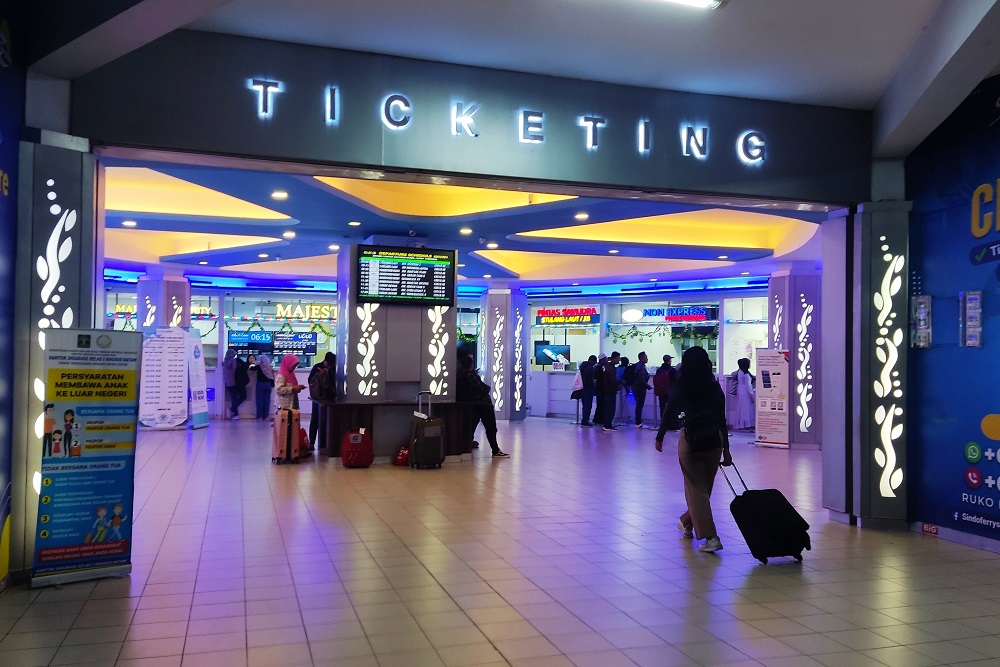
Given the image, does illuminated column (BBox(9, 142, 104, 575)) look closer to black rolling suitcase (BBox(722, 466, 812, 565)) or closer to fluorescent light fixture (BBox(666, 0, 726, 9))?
fluorescent light fixture (BBox(666, 0, 726, 9))

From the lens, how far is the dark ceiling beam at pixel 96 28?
429 cm

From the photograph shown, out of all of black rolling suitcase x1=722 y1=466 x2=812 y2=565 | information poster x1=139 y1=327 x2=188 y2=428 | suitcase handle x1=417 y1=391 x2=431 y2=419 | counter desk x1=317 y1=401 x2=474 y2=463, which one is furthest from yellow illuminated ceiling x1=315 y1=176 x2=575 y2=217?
information poster x1=139 y1=327 x2=188 y2=428

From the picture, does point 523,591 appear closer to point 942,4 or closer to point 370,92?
point 370,92

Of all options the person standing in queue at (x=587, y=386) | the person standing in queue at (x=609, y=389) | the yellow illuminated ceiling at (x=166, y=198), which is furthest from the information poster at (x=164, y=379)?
the person standing in queue at (x=609, y=389)

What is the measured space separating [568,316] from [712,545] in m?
15.0

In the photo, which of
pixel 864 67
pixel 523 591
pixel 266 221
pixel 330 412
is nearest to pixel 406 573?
pixel 523 591

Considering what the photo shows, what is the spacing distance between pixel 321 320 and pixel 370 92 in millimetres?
15611

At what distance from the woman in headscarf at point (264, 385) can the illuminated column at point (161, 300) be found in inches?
65.0

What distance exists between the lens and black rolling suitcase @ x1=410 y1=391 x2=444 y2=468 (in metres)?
10.2

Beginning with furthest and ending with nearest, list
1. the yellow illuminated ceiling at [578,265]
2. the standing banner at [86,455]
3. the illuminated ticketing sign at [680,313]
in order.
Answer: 1. the illuminated ticketing sign at [680,313]
2. the yellow illuminated ceiling at [578,265]
3. the standing banner at [86,455]

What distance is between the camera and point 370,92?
19.1 feet

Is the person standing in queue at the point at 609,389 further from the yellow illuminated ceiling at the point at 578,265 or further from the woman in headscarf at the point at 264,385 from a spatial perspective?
the woman in headscarf at the point at 264,385

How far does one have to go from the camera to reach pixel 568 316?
2081 centimetres

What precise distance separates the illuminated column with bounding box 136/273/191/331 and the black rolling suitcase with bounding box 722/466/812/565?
1308 cm
